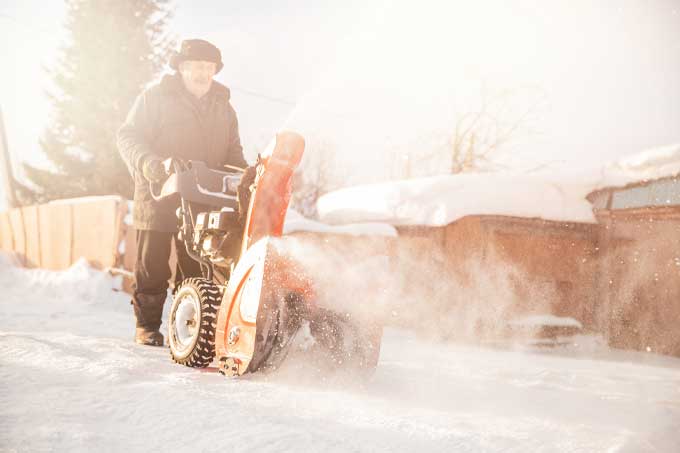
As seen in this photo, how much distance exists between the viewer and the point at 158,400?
1962mm

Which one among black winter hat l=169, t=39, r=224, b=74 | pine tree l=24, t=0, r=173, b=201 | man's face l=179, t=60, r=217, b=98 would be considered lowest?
man's face l=179, t=60, r=217, b=98

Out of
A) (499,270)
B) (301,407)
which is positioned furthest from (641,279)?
(301,407)

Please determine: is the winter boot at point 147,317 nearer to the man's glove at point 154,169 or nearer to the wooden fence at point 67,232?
the man's glove at point 154,169

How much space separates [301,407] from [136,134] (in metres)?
2.40

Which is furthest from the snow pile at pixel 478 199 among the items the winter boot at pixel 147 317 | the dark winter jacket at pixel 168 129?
the winter boot at pixel 147 317

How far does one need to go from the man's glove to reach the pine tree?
14.9m

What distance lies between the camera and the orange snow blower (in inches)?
94.7

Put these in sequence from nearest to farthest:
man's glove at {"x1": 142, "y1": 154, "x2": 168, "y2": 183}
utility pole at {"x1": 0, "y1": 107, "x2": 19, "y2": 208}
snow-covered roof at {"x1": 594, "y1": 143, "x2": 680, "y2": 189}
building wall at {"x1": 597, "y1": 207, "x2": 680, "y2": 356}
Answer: man's glove at {"x1": 142, "y1": 154, "x2": 168, "y2": 183} → snow-covered roof at {"x1": 594, "y1": 143, "x2": 680, "y2": 189} → building wall at {"x1": 597, "y1": 207, "x2": 680, "y2": 356} → utility pole at {"x1": 0, "y1": 107, "x2": 19, "y2": 208}

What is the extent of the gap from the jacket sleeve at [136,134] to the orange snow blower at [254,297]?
53cm

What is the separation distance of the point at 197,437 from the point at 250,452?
21cm

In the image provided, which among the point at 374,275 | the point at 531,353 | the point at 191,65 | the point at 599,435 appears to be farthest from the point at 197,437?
the point at 531,353

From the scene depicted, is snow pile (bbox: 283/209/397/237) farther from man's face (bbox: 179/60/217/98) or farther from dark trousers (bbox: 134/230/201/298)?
man's face (bbox: 179/60/217/98)

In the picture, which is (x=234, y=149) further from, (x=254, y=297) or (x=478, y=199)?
(x=478, y=199)

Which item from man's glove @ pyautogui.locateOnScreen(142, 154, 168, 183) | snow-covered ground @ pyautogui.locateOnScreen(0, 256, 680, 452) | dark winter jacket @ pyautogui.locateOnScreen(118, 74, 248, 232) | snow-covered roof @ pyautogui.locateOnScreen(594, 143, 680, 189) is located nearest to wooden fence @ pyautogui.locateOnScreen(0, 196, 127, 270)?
snow-covered ground @ pyautogui.locateOnScreen(0, 256, 680, 452)
